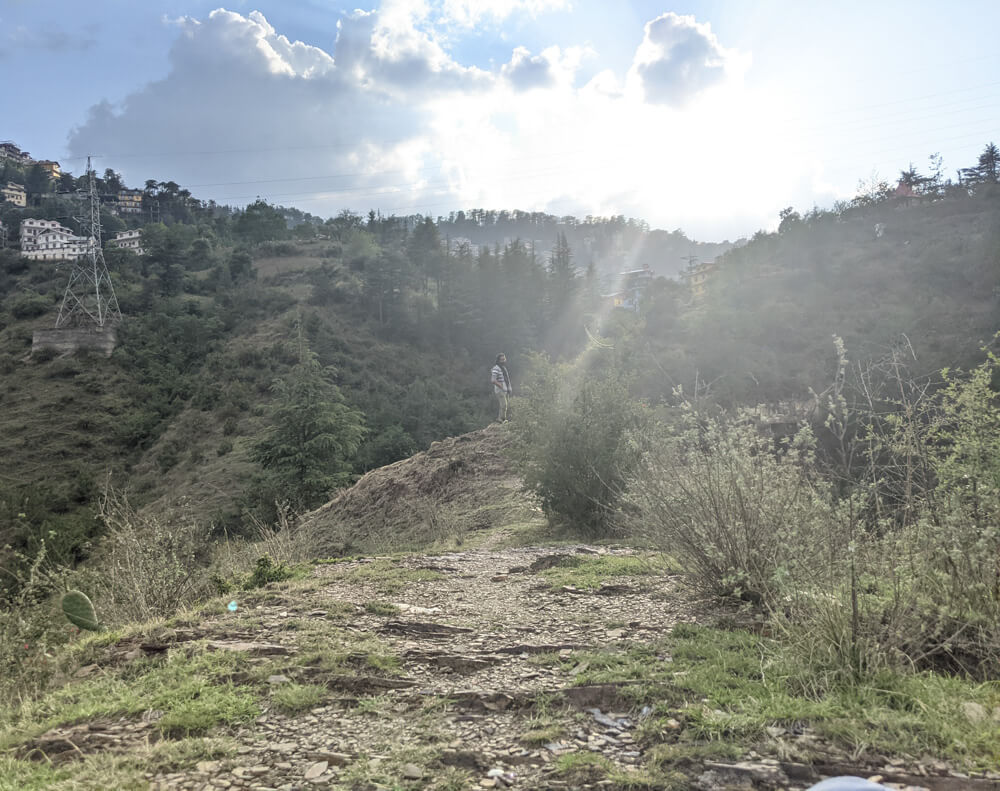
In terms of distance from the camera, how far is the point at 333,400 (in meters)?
19.7

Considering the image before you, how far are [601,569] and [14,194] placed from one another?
97.1 metres

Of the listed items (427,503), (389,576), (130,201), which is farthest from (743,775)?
(130,201)

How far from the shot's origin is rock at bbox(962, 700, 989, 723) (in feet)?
7.93

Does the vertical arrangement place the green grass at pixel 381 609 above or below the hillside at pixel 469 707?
below

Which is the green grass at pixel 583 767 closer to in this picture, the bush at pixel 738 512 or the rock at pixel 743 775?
the rock at pixel 743 775

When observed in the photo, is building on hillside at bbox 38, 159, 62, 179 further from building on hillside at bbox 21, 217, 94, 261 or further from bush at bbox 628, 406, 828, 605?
bush at bbox 628, 406, 828, 605

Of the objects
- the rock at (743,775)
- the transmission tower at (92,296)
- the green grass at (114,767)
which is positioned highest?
the transmission tower at (92,296)

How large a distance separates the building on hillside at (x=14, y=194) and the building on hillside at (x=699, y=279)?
75527 millimetres

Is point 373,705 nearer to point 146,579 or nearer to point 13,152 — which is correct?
point 146,579

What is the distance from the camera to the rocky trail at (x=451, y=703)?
7.76 feet

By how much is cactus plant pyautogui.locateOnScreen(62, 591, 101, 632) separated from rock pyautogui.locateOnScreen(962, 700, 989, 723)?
533cm

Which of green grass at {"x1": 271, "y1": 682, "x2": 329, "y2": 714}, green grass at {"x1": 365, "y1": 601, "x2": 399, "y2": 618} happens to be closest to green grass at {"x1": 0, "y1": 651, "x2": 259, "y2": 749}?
green grass at {"x1": 271, "y1": 682, "x2": 329, "y2": 714}

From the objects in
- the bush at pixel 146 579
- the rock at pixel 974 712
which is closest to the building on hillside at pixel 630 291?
the bush at pixel 146 579

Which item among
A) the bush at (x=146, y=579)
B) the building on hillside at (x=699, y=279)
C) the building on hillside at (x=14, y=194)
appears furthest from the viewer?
the building on hillside at (x=14, y=194)
